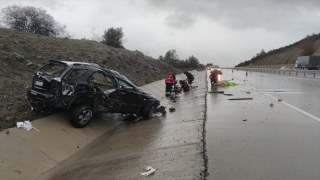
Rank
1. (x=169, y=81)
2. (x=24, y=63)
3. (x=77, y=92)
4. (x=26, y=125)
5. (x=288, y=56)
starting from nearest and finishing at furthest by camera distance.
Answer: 1. (x=26, y=125)
2. (x=77, y=92)
3. (x=24, y=63)
4. (x=169, y=81)
5. (x=288, y=56)

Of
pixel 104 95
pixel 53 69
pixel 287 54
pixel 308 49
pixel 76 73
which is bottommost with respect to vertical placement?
pixel 104 95

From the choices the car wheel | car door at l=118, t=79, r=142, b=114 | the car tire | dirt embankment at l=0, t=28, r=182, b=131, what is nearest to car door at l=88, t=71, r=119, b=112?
car door at l=118, t=79, r=142, b=114

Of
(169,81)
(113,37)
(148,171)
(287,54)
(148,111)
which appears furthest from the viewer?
(287,54)

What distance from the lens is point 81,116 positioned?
27.3ft

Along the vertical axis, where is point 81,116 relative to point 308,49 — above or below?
below

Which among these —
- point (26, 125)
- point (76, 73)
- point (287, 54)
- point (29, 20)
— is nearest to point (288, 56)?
point (287, 54)

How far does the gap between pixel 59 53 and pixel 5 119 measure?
10.6 m

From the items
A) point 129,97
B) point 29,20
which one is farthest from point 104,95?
point 29,20

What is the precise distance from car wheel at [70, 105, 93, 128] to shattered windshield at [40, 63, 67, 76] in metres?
1.16

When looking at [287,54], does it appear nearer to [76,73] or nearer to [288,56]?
[288,56]

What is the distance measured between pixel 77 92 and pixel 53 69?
123 cm

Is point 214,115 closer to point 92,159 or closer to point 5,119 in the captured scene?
point 92,159

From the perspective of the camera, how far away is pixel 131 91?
9969mm

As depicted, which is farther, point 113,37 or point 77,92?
point 113,37
